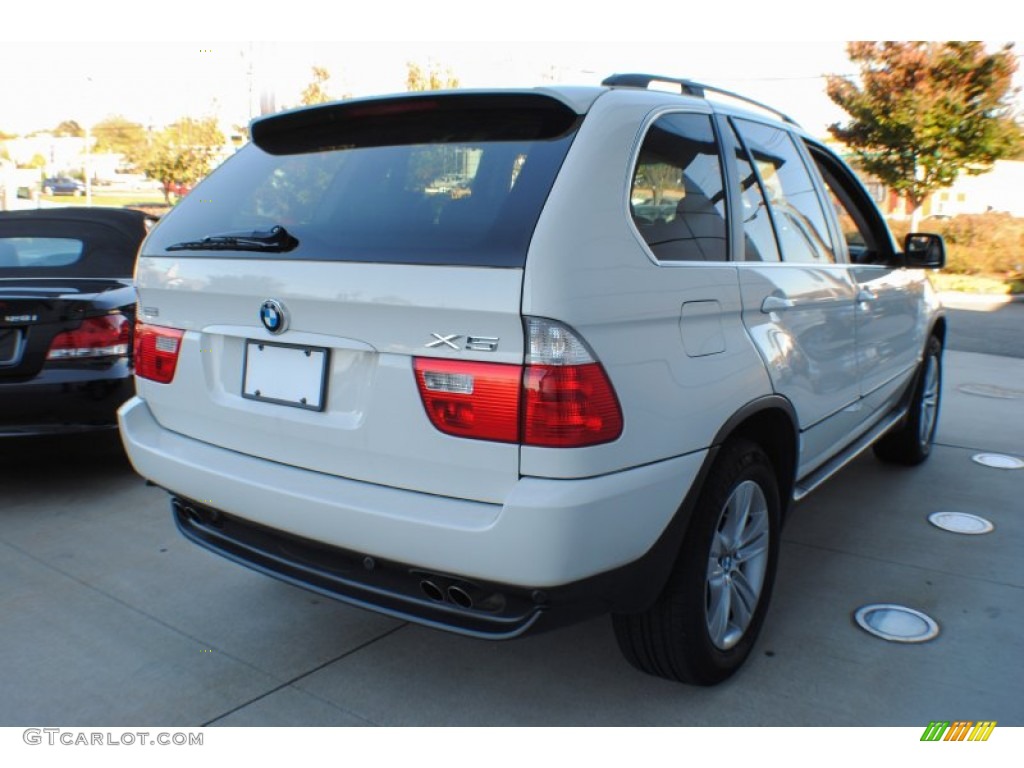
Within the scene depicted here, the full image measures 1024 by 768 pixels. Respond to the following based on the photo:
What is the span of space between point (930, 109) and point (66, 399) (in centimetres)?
1977

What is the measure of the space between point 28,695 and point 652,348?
2.15 meters

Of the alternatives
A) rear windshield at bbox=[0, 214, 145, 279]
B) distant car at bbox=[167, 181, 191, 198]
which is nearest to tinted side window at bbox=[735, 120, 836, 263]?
rear windshield at bbox=[0, 214, 145, 279]

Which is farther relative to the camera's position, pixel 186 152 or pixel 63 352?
pixel 186 152

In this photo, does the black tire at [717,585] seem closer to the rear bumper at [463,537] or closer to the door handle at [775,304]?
the rear bumper at [463,537]

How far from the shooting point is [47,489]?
4.70m

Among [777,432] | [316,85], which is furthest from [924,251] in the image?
[316,85]

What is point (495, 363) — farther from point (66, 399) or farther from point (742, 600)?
point (66, 399)

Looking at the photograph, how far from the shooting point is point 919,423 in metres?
5.29

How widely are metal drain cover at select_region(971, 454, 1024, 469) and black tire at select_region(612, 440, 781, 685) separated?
320cm

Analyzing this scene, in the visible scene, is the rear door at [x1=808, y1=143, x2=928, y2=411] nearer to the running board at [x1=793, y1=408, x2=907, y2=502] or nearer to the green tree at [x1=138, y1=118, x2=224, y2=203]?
the running board at [x1=793, y1=408, x2=907, y2=502]

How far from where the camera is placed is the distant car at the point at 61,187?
5539 centimetres

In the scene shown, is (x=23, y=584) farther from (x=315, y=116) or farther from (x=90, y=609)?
(x=315, y=116)

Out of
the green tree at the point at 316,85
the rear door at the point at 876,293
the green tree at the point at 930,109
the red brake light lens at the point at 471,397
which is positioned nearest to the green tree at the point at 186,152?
the green tree at the point at 316,85
